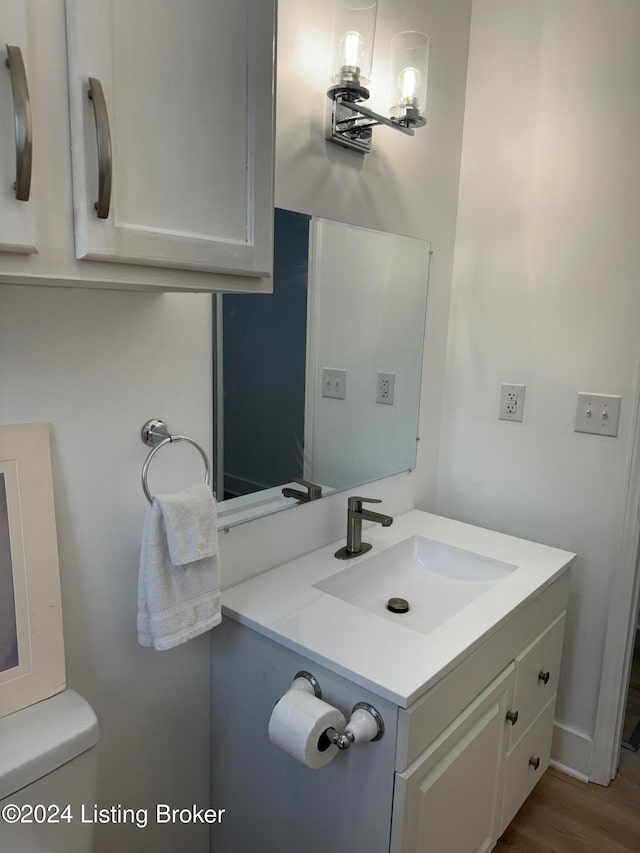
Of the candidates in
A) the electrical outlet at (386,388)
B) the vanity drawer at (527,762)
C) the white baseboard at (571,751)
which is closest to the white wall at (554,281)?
the white baseboard at (571,751)

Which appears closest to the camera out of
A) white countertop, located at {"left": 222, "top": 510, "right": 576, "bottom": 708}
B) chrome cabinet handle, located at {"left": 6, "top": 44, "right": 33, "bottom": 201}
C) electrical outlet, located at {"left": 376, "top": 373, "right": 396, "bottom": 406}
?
chrome cabinet handle, located at {"left": 6, "top": 44, "right": 33, "bottom": 201}

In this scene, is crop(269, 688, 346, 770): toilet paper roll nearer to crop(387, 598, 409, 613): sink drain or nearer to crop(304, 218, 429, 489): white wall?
crop(387, 598, 409, 613): sink drain

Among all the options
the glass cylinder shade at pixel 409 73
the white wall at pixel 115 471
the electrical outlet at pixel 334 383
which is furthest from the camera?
the electrical outlet at pixel 334 383

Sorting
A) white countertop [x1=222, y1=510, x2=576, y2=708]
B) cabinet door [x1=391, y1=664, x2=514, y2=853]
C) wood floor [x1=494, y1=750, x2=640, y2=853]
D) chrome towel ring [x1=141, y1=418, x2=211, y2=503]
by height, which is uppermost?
chrome towel ring [x1=141, y1=418, x2=211, y2=503]

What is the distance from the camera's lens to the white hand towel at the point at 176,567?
108 centimetres

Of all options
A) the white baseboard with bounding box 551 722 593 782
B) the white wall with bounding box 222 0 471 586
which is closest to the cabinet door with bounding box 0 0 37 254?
the white wall with bounding box 222 0 471 586

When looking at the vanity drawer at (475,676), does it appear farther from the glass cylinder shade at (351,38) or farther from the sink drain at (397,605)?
the glass cylinder shade at (351,38)

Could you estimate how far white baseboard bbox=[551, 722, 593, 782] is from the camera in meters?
1.88

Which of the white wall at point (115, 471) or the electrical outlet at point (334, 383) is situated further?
the electrical outlet at point (334, 383)

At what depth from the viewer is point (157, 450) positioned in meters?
1.14

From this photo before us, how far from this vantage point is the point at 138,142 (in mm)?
760

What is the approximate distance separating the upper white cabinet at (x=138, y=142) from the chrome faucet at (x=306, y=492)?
26.6 inches

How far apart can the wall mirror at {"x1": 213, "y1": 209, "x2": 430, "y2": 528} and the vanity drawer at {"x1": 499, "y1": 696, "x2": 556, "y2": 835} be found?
0.82m

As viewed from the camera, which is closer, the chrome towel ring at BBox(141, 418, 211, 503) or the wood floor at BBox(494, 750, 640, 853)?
the chrome towel ring at BBox(141, 418, 211, 503)
